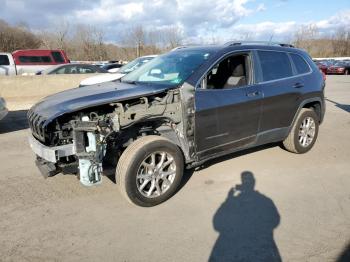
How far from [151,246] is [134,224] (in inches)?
18.5

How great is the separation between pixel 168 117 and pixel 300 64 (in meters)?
2.91

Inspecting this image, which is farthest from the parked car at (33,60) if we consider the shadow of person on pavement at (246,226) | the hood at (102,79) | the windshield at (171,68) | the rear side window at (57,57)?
the shadow of person on pavement at (246,226)

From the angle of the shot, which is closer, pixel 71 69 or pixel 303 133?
pixel 303 133

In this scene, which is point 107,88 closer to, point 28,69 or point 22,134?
point 22,134

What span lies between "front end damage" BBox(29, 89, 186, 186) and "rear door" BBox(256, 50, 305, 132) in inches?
61.4

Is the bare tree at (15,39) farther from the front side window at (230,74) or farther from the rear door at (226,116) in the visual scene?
the rear door at (226,116)

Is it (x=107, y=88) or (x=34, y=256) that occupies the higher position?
(x=107, y=88)

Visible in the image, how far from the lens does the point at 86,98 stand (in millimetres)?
4062

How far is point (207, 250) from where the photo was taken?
334cm

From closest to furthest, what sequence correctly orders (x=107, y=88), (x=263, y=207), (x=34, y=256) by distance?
(x=34, y=256), (x=263, y=207), (x=107, y=88)

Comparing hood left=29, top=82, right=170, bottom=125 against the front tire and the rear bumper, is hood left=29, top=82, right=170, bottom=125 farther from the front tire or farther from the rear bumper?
the front tire

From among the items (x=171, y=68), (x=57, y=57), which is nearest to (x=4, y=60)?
(x=57, y=57)

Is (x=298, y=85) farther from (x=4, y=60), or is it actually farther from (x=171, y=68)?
(x=4, y=60)

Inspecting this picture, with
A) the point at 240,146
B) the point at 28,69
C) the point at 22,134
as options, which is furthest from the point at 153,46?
the point at 240,146
